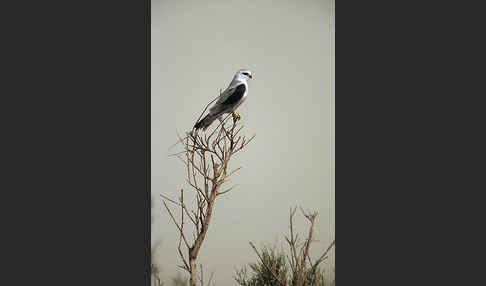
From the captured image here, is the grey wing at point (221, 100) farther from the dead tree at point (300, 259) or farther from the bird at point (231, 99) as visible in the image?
the dead tree at point (300, 259)

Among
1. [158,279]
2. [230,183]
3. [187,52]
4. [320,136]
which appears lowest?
[158,279]

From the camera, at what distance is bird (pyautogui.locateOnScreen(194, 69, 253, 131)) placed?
9.61 feet

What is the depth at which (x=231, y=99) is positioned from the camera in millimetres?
2926

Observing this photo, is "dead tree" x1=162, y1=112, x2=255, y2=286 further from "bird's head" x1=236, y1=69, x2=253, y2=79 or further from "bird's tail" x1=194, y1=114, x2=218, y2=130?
"bird's head" x1=236, y1=69, x2=253, y2=79

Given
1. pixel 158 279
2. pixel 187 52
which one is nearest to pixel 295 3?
pixel 187 52

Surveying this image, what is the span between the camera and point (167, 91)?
3.11 meters

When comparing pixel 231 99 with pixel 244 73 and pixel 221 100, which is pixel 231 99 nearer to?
pixel 221 100

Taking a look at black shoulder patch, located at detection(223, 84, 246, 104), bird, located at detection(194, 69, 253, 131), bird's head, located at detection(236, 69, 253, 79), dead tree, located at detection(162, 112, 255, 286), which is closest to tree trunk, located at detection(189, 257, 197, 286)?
dead tree, located at detection(162, 112, 255, 286)

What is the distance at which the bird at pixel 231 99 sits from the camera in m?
2.93

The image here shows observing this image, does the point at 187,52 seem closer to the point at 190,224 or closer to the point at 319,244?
the point at 190,224

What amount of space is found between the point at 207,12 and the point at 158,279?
1.75 metres

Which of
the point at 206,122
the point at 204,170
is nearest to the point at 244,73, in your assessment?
the point at 206,122

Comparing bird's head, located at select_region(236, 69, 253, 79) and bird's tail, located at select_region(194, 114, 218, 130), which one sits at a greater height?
bird's head, located at select_region(236, 69, 253, 79)

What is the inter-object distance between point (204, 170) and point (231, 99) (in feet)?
1.58
